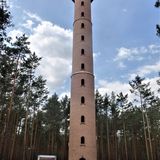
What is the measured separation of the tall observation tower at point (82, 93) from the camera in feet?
62.5

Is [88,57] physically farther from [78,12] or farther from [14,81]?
→ [14,81]

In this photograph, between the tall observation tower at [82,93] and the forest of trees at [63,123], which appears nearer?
the tall observation tower at [82,93]

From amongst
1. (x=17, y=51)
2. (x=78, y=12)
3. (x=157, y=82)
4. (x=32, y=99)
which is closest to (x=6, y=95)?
(x=32, y=99)

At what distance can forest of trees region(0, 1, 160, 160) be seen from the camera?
86.6ft

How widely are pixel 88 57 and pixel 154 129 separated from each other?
63.9 ft

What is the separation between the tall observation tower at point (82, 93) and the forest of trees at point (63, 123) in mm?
5718

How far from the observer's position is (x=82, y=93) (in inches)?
822

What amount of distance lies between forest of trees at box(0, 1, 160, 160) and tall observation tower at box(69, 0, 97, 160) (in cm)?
572

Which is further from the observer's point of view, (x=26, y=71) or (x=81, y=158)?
(x=26, y=71)

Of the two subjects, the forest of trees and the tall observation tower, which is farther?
the forest of trees

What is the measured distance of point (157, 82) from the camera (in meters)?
22.6

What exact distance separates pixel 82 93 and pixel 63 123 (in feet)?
55.0

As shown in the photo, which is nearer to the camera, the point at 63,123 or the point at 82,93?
the point at 82,93

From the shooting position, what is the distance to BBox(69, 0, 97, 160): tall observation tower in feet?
62.5
